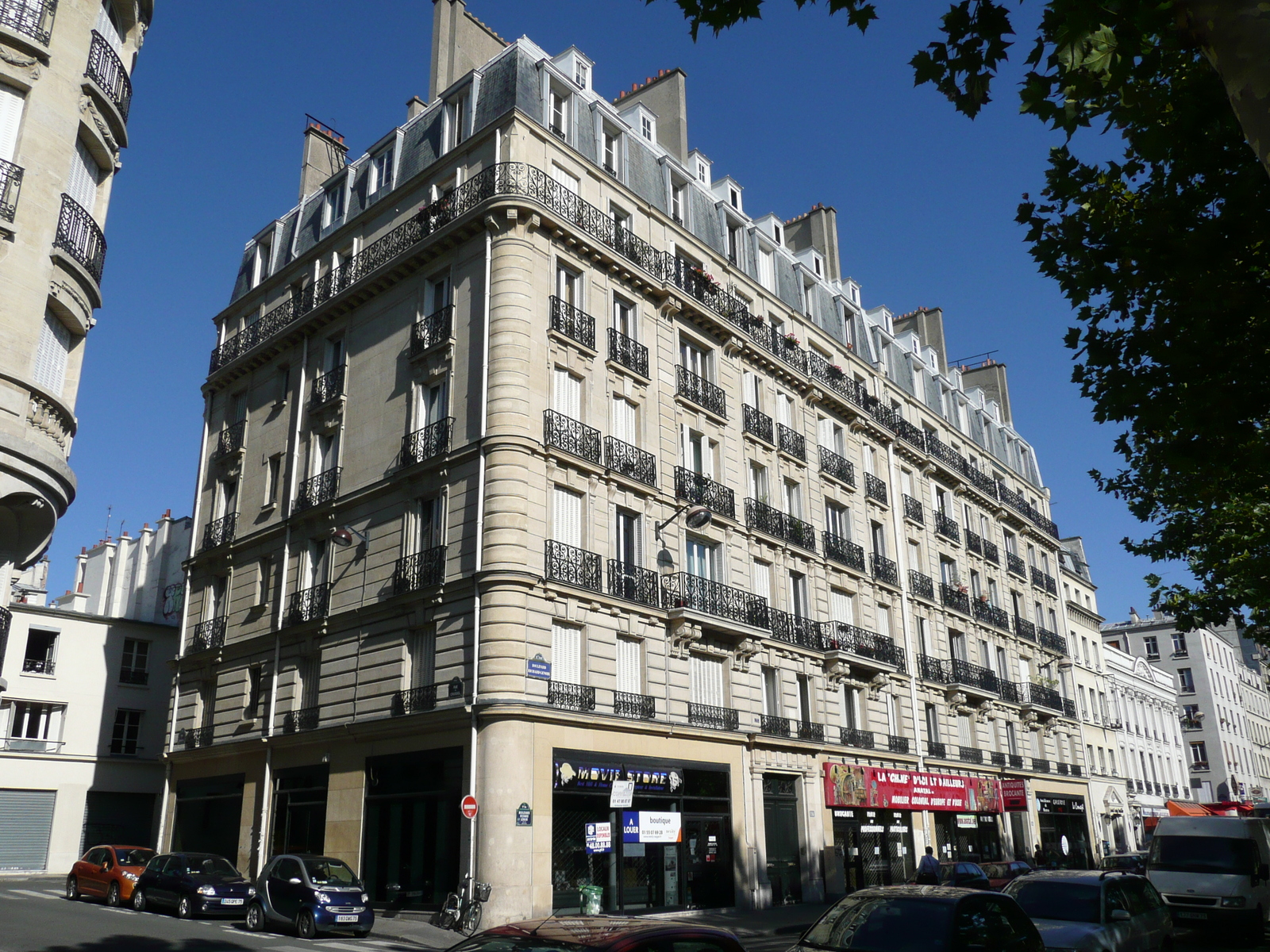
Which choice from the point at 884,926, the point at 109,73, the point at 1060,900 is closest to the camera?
the point at 884,926

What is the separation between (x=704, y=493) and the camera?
27.8m

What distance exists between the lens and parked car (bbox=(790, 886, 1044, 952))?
8.28 meters

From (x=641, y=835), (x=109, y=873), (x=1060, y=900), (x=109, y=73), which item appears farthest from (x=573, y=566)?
(x=109, y=73)

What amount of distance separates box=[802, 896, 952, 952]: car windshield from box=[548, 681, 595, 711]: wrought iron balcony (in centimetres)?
1323

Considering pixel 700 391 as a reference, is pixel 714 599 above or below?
below

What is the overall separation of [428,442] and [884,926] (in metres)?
18.5

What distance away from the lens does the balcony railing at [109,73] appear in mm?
17719

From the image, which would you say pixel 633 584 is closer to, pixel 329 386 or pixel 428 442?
pixel 428 442

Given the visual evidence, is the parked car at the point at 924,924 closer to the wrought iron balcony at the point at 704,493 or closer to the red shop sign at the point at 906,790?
the wrought iron balcony at the point at 704,493

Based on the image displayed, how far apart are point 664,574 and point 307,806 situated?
10790mm

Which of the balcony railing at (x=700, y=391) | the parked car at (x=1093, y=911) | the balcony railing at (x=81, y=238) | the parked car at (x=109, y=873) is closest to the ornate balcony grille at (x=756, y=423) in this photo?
the balcony railing at (x=700, y=391)

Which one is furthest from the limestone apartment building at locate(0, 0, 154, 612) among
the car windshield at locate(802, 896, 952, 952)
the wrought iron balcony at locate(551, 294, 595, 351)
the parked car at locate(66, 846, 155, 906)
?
the car windshield at locate(802, 896, 952, 952)

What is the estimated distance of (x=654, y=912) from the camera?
22.8 meters

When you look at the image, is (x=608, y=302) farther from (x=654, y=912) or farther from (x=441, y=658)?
(x=654, y=912)
